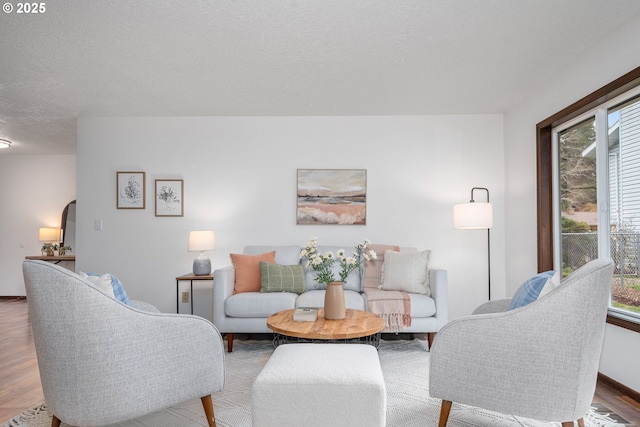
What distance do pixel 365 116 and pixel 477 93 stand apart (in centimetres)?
126

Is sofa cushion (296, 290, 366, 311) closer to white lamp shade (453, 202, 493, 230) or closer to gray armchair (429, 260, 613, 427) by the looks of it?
white lamp shade (453, 202, 493, 230)

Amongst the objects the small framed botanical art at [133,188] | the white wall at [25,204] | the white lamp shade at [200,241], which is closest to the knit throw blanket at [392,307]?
the white lamp shade at [200,241]

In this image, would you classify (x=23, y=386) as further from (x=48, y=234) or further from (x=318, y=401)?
(x=48, y=234)

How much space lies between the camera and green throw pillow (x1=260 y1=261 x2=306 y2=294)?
3990 mm

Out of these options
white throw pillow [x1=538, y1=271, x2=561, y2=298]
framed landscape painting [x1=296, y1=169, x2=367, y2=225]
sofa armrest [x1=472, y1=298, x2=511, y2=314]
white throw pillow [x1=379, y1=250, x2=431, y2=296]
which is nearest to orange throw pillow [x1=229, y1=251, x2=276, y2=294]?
framed landscape painting [x1=296, y1=169, x2=367, y2=225]

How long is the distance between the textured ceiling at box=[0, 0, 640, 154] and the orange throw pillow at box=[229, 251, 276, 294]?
5.27 ft

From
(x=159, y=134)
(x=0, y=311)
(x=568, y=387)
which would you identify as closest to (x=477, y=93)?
(x=568, y=387)

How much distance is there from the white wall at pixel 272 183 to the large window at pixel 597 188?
0.88 m

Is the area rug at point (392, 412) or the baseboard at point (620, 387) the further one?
the baseboard at point (620, 387)

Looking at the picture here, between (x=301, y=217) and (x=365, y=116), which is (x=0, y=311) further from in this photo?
(x=365, y=116)

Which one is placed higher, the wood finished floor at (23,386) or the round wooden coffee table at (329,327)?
the round wooden coffee table at (329,327)

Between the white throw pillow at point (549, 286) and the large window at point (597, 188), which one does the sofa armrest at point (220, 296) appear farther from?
the large window at point (597, 188)

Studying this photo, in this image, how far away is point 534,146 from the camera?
4.15 m

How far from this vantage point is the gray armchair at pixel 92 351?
175 centimetres
